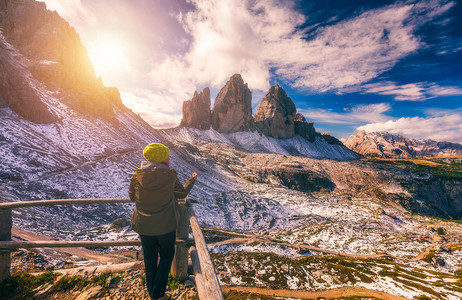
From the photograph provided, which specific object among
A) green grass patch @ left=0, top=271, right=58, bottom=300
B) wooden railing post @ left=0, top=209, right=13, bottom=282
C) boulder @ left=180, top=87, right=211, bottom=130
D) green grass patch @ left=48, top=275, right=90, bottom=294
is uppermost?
boulder @ left=180, top=87, right=211, bottom=130

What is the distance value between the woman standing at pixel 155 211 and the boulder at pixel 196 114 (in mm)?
157615

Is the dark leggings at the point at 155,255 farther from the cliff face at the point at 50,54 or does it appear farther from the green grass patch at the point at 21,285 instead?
the cliff face at the point at 50,54

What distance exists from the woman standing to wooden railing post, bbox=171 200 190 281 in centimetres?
79

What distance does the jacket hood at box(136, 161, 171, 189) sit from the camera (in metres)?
4.10

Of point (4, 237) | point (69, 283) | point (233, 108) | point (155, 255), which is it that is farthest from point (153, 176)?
point (233, 108)

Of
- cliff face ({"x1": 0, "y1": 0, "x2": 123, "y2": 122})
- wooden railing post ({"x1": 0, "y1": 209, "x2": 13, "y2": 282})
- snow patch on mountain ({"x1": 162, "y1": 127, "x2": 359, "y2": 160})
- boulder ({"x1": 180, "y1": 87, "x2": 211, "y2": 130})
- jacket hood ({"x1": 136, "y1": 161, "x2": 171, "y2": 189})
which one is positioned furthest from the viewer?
boulder ({"x1": 180, "y1": 87, "x2": 211, "y2": 130})

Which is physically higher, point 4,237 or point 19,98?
point 19,98

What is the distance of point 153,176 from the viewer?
4129 mm

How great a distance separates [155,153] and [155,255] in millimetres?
2533

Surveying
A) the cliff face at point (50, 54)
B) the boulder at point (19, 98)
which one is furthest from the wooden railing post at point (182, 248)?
the cliff face at point (50, 54)

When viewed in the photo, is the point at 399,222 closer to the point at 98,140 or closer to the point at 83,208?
the point at 83,208

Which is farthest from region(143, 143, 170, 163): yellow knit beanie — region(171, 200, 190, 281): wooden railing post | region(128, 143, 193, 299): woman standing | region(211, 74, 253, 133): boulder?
region(211, 74, 253, 133): boulder

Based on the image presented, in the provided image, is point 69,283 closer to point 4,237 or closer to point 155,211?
point 4,237

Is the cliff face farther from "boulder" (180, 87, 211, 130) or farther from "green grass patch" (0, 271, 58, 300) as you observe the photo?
"boulder" (180, 87, 211, 130)
